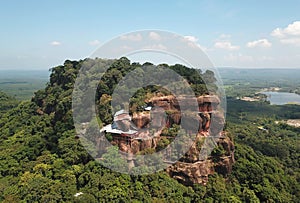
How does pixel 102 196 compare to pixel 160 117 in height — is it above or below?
below

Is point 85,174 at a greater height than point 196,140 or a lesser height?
lesser

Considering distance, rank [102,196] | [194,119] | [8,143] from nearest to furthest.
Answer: [102,196]
[194,119]
[8,143]

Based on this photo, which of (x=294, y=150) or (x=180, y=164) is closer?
(x=180, y=164)

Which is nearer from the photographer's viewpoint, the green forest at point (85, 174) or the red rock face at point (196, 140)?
the green forest at point (85, 174)

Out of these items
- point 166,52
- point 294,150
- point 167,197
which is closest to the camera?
point 166,52

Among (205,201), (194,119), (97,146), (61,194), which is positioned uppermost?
(194,119)

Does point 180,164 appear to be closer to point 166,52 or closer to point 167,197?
point 167,197

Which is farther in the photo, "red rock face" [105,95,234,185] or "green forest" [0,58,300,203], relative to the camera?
"red rock face" [105,95,234,185]

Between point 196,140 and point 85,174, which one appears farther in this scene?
point 196,140

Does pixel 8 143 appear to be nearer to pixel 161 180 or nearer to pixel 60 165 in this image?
pixel 60 165

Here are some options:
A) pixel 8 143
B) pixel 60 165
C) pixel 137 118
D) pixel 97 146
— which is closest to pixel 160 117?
pixel 137 118

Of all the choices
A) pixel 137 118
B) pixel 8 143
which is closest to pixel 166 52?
pixel 137 118
